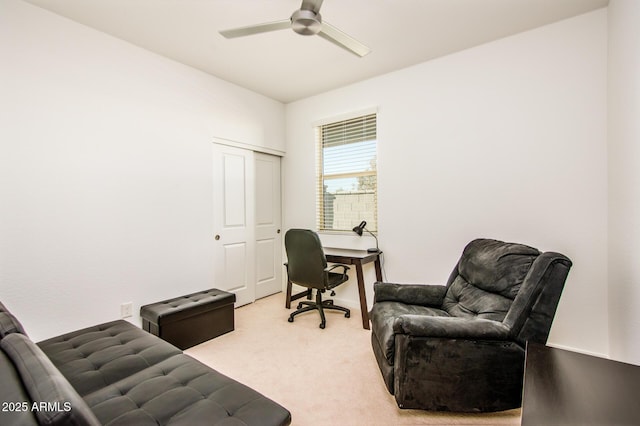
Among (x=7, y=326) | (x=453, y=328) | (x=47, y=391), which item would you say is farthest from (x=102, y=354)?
(x=453, y=328)

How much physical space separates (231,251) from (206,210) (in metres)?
0.61

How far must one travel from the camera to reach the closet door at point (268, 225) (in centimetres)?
393

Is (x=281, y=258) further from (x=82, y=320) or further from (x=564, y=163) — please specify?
(x=564, y=163)

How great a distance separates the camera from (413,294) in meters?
2.40

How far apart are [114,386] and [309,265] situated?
1.85m

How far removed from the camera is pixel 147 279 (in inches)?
106

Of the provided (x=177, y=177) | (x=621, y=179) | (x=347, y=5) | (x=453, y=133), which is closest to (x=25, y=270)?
(x=177, y=177)

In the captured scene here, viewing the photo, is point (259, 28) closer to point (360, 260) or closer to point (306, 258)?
point (306, 258)

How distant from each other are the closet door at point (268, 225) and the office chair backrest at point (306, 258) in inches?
37.2

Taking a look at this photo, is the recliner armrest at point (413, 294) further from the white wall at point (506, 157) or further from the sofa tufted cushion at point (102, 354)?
the sofa tufted cushion at point (102, 354)

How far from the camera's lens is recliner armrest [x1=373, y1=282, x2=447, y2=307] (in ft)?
7.83

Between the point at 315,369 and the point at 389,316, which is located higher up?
the point at 389,316

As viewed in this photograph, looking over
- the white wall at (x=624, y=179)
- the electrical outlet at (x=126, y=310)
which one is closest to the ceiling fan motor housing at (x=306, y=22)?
the white wall at (x=624, y=179)

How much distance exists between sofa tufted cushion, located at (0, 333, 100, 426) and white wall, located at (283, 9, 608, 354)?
2.88 m
